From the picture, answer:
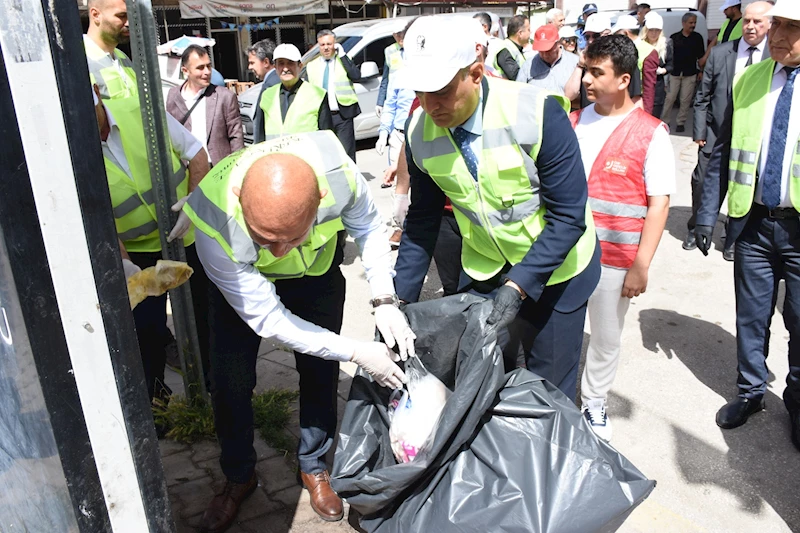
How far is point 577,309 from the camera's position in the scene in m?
2.40

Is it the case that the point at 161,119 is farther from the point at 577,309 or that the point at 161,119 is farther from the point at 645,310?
the point at 645,310

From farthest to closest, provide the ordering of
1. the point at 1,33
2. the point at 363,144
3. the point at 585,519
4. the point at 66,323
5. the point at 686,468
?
the point at 363,144
the point at 686,468
the point at 585,519
the point at 66,323
the point at 1,33

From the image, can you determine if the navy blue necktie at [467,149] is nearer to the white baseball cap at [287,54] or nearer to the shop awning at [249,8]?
the white baseball cap at [287,54]

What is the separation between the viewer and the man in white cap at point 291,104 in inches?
195

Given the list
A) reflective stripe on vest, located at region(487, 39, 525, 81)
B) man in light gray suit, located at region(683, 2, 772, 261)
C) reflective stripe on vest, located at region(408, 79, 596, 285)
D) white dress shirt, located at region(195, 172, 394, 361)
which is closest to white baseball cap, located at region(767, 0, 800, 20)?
reflective stripe on vest, located at region(408, 79, 596, 285)

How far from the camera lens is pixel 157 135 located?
289 centimetres

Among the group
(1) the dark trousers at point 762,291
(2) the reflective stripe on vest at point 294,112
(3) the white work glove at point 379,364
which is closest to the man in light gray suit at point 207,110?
(2) the reflective stripe on vest at point 294,112

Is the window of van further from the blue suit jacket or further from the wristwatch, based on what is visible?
the wristwatch

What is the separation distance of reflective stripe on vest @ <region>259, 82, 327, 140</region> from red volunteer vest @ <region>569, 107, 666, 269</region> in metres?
2.52

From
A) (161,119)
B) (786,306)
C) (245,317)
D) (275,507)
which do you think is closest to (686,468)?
(786,306)

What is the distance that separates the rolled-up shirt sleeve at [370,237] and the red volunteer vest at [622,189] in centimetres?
103

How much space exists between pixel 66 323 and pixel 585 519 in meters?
1.30

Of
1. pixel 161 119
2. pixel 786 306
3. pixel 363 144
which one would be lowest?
pixel 363 144

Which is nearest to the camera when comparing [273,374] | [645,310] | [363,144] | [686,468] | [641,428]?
[686,468]
